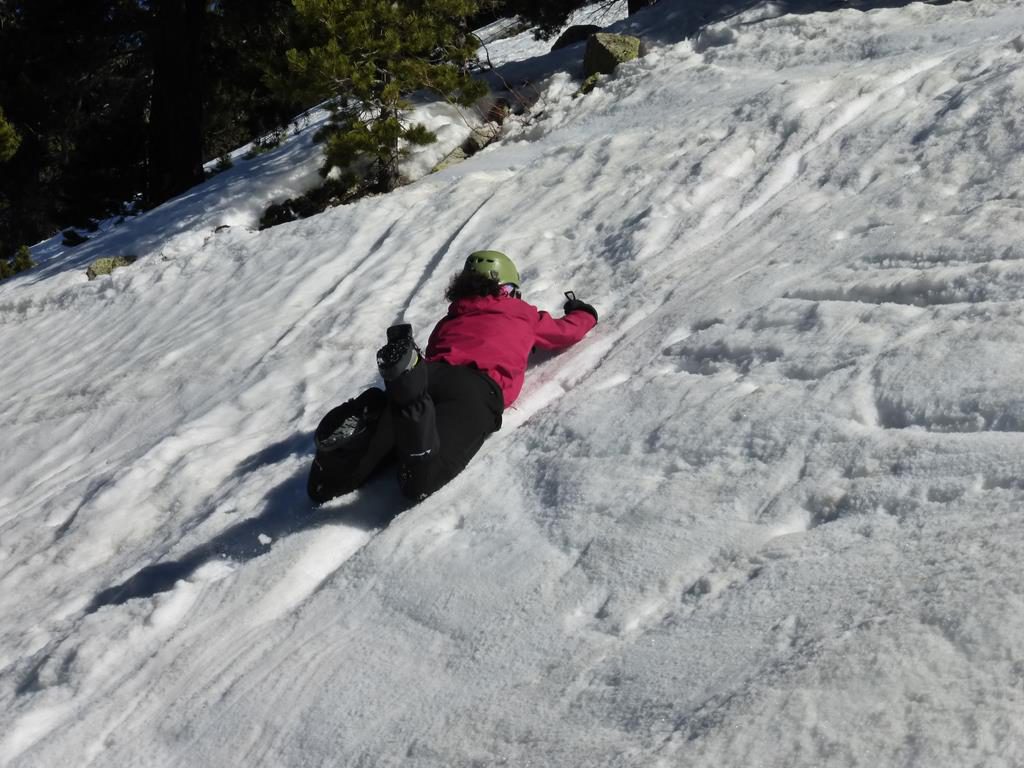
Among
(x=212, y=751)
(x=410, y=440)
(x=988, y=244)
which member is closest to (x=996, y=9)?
(x=988, y=244)

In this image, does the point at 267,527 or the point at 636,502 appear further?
the point at 267,527

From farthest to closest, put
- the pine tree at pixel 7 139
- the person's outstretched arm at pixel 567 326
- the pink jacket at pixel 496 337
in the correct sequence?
the pine tree at pixel 7 139 < the person's outstretched arm at pixel 567 326 < the pink jacket at pixel 496 337

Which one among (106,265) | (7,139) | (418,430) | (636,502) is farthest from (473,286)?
(7,139)

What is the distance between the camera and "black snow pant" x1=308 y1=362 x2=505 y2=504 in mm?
4219

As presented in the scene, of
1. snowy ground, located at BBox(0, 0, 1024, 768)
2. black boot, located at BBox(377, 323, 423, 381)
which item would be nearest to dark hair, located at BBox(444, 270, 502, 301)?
snowy ground, located at BBox(0, 0, 1024, 768)

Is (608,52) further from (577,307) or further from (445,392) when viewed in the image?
(445,392)

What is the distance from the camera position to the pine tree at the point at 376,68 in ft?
31.2

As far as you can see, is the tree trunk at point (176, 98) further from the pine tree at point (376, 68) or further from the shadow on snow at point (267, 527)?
the shadow on snow at point (267, 527)

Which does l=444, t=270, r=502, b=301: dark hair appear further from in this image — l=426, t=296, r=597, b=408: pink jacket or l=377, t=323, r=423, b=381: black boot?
l=377, t=323, r=423, b=381: black boot

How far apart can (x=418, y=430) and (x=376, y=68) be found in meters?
6.53

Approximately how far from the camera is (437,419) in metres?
4.54

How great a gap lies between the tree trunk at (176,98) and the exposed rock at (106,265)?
3.09 m

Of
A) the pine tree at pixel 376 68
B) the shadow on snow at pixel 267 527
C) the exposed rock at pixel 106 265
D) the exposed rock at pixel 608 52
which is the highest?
the pine tree at pixel 376 68

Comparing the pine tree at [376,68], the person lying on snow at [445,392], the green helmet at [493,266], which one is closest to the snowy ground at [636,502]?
the person lying on snow at [445,392]
